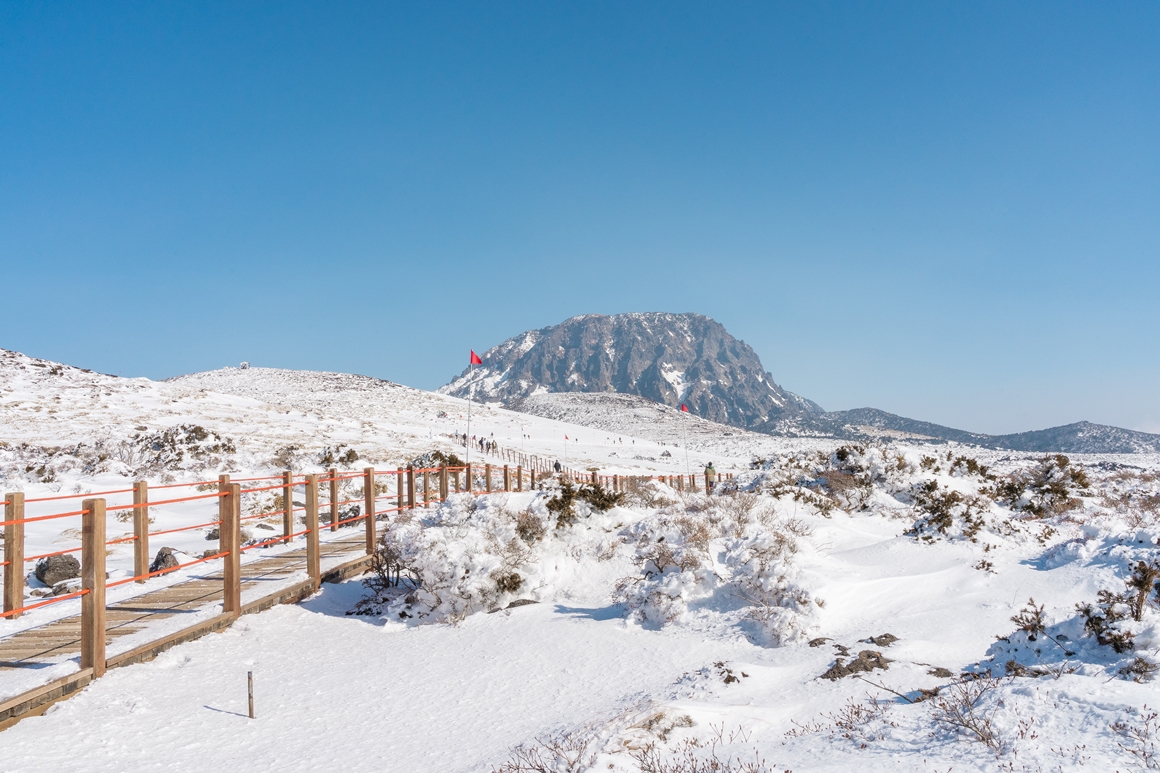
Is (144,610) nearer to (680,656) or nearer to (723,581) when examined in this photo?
(680,656)

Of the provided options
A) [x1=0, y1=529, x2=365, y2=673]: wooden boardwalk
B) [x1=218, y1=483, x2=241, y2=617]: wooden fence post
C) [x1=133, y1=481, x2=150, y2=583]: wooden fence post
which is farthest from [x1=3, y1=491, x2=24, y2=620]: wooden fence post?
[x1=218, y1=483, x2=241, y2=617]: wooden fence post

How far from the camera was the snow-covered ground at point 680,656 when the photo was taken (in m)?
3.95

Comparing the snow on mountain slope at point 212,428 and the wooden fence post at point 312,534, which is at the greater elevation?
the snow on mountain slope at point 212,428

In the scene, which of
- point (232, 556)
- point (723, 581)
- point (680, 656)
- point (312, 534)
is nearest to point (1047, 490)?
point (723, 581)

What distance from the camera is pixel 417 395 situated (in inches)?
3346

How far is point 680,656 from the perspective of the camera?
6914 mm

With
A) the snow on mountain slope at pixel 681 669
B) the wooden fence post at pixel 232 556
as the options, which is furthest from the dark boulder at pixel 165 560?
the wooden fence post at pixel 232 556

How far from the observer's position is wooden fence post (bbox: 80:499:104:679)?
5.73 m

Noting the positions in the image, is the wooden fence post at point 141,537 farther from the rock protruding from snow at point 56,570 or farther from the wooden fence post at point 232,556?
the wooden fence post at point 232,556

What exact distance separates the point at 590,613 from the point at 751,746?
14.4 ft

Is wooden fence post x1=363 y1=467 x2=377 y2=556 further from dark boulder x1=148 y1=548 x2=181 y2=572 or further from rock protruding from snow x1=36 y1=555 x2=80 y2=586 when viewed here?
rock protruding from snow x1=36 y1=555 x2=80 y2=586

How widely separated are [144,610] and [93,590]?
7.42ft

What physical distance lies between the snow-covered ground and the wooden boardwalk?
0.67 m

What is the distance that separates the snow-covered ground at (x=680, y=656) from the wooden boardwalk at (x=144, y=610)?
67 centimetres
